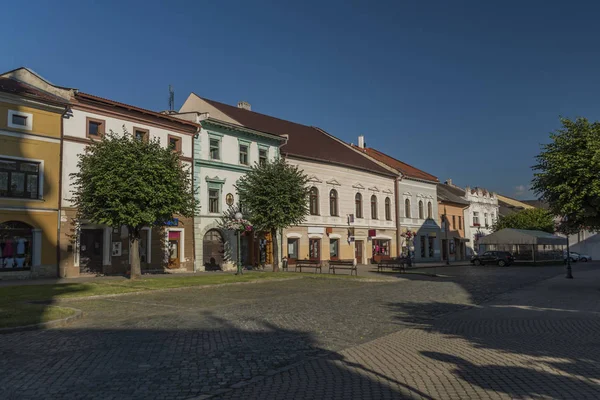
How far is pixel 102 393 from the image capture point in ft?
18.5

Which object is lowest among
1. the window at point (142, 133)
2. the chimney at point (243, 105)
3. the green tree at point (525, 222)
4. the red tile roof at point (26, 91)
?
the green tree at point (525, 222)

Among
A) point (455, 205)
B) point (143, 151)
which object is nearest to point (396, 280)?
point (143, 151)

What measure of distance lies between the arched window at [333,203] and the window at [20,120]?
2328 cm

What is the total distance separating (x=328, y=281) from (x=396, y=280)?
3.60 metres

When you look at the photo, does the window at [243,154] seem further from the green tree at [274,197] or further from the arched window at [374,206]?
the arched window at [374,206]

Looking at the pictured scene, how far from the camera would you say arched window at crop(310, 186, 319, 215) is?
37944 millimetres

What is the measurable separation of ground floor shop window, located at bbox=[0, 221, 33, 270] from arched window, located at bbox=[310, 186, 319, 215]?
20610 millimetres

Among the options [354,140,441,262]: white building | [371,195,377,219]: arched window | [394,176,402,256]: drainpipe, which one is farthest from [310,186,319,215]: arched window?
[394,176,402,256]: drainpipe

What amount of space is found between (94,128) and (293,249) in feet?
56.5

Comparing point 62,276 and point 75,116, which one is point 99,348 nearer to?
point 62,276

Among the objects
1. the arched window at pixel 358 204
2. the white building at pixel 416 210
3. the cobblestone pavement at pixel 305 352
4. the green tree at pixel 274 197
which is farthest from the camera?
the white building at pixel 416 210

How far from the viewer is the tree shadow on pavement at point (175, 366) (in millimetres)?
5742

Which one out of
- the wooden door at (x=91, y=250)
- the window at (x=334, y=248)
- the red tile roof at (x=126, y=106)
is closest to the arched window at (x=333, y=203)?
the window at (x=334, y=248)

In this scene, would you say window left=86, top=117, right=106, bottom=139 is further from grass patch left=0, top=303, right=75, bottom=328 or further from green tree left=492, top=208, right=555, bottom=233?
green tree left=492, top=208, right=555, bottom=233
